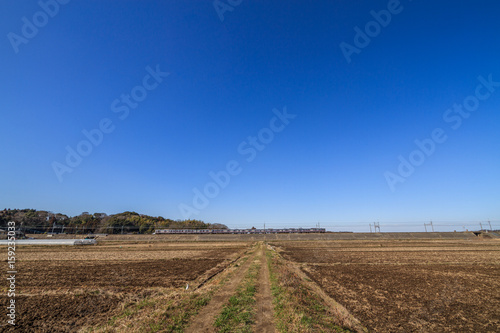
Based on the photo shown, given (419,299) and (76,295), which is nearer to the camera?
(419,299)

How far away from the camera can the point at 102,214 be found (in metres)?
147

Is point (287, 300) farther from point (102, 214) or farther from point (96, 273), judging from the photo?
point (102, 214)

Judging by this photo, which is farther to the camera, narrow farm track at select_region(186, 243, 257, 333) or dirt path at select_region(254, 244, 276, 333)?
dirt path at select_region(254, 244, 276, 333)

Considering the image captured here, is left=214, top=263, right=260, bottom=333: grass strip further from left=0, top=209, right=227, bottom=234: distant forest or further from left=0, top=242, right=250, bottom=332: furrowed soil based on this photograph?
left=0, top=209, right=227, bottom=234: distant forest

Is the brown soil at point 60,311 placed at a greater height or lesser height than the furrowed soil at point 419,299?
greater

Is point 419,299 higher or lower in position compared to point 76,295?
lower

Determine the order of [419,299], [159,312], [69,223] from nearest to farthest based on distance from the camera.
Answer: [159,312] < [419,299] < [69,223]

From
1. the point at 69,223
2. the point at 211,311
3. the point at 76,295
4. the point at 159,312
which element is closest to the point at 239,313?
the point at 211,311

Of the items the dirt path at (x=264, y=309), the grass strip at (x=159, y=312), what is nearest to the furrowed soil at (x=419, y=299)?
the dirt path at (x=264, y=309)

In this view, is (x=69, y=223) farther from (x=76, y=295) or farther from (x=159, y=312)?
(x=159, y=312)

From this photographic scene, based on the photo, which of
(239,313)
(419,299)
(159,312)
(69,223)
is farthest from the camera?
(69,223)

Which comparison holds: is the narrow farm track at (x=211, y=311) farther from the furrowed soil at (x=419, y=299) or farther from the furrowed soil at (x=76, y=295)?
the furrowed soil at (x=419, y=299)

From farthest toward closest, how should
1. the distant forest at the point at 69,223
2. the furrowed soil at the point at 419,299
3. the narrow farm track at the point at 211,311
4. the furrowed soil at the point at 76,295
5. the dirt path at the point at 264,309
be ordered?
1. the distant forest at the point at 69,223
2. the furrowed soil at the point at 76,295
3. the furrowed soil at the point at 419,299
4. the dirt path at the point at 264,309
5. the narrow farm track at the point at 211,311

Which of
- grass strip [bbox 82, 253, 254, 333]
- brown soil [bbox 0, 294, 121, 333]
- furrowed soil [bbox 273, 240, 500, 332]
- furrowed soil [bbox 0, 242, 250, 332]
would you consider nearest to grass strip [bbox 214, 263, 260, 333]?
grass strip [bbox 82, 253, 254, 333]
